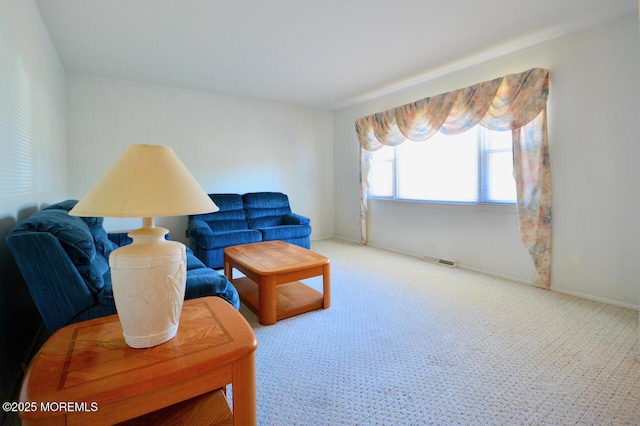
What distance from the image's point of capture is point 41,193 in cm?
246

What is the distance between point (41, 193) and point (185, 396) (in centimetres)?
251

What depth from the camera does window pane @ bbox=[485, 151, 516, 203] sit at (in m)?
3.21

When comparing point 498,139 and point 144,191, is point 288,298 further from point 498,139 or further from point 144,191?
point 498,139

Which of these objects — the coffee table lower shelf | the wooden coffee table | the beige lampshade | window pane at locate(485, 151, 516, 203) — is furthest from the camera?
window pane at locate(485, 151, 516, 203)

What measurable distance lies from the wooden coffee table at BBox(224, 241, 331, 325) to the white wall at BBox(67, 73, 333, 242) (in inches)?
81.3

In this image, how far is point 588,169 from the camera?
2684 mm

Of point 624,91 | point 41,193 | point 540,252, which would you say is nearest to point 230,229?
point 41,193

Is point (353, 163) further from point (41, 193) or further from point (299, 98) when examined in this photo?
point (41, 193)

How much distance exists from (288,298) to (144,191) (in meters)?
1.98

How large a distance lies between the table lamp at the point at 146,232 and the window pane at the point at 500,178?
129 inches

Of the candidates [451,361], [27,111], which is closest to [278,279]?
[451,361]

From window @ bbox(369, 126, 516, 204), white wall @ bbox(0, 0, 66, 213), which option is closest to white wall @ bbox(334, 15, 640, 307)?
window @ bbox(369, 126, 516, 204)

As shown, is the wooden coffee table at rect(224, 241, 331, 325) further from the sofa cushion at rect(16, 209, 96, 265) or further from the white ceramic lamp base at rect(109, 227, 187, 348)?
the white ceramic lamp base at rect(109, 227, 187, 348)

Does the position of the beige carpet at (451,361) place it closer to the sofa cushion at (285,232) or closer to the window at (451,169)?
the window at (451,169)
